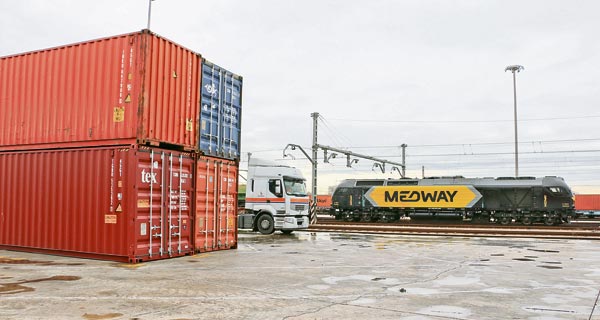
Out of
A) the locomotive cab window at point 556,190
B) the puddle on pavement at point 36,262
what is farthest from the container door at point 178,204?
the locomotive cab window at point 556,190

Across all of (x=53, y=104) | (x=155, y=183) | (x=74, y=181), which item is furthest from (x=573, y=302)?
(x=53, y=104)

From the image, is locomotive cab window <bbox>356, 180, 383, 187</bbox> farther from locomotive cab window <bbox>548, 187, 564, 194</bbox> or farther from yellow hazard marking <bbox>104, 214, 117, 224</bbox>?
yellow hazard marking <bbox>104, 214, 117, 224</bbox>

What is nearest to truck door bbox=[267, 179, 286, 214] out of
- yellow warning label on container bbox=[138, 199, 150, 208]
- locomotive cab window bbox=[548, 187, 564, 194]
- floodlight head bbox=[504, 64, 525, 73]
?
yellow warning label on container bbox=[138, 199, 150, 208]

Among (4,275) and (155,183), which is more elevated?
(155,183)

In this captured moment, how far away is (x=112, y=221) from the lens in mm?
11562

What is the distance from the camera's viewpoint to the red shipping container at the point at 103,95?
460 inches

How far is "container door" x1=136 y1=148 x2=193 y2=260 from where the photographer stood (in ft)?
38.0

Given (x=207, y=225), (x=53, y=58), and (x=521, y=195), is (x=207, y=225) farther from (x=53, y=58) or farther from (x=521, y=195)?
(x=521, y=195)

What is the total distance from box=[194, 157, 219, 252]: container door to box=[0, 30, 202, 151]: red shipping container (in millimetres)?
799

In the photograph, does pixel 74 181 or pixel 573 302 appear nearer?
pixel 573 302

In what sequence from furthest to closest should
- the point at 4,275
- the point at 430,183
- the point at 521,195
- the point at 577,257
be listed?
1. the point at 430,183
2. the point at 521,195
3. the point at 577,257
4. the point at 4,275

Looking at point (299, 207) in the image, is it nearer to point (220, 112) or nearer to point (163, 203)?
point (220, 112)

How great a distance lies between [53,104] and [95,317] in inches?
330

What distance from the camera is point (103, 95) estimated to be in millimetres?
12062
